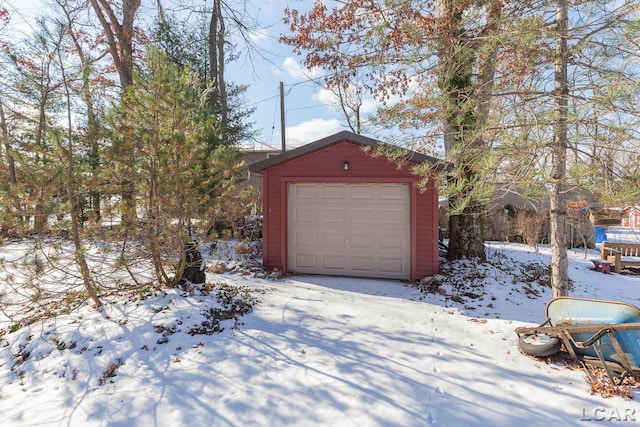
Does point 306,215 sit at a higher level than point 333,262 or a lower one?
higher

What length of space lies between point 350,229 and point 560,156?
385 centimetres

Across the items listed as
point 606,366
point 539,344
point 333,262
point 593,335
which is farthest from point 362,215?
point 606,366

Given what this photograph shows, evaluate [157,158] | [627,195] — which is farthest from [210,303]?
[627,195]

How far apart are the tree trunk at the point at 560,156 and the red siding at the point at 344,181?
88.8 inches

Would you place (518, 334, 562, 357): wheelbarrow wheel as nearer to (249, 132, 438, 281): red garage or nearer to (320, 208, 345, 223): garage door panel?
(249, 132, 438, 281): red garage

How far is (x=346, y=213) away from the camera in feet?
21.6

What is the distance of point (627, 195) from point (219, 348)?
4.31 meters

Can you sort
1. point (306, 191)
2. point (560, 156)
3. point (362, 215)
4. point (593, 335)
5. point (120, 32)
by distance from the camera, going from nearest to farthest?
1. point (593, 335)
2. point (560, 156)
3. point (362, 215)
4. point (306, 191)
5. point (120, 32)

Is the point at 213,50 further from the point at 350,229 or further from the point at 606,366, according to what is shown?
the point at 606,366

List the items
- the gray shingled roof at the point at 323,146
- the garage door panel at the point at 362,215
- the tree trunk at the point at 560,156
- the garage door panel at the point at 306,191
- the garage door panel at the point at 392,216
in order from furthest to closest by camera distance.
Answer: the garage door panel at the point at 306,191 → the garage door panel at the point at 362,215 → the garage door panel at the point at 392,216 → the gray shingled roof at the point at 323,146 → the tree trunk at the point at 560,156

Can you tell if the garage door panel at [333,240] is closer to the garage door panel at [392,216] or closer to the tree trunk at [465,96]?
the garage door panel at [392,216]

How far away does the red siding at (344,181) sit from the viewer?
6.17m

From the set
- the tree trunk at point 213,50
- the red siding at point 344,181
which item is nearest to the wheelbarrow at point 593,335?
the red siding at point 344,181

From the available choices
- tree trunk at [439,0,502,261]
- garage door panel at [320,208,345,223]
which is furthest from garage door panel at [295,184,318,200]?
tree trunk at [439,0,502,261]
